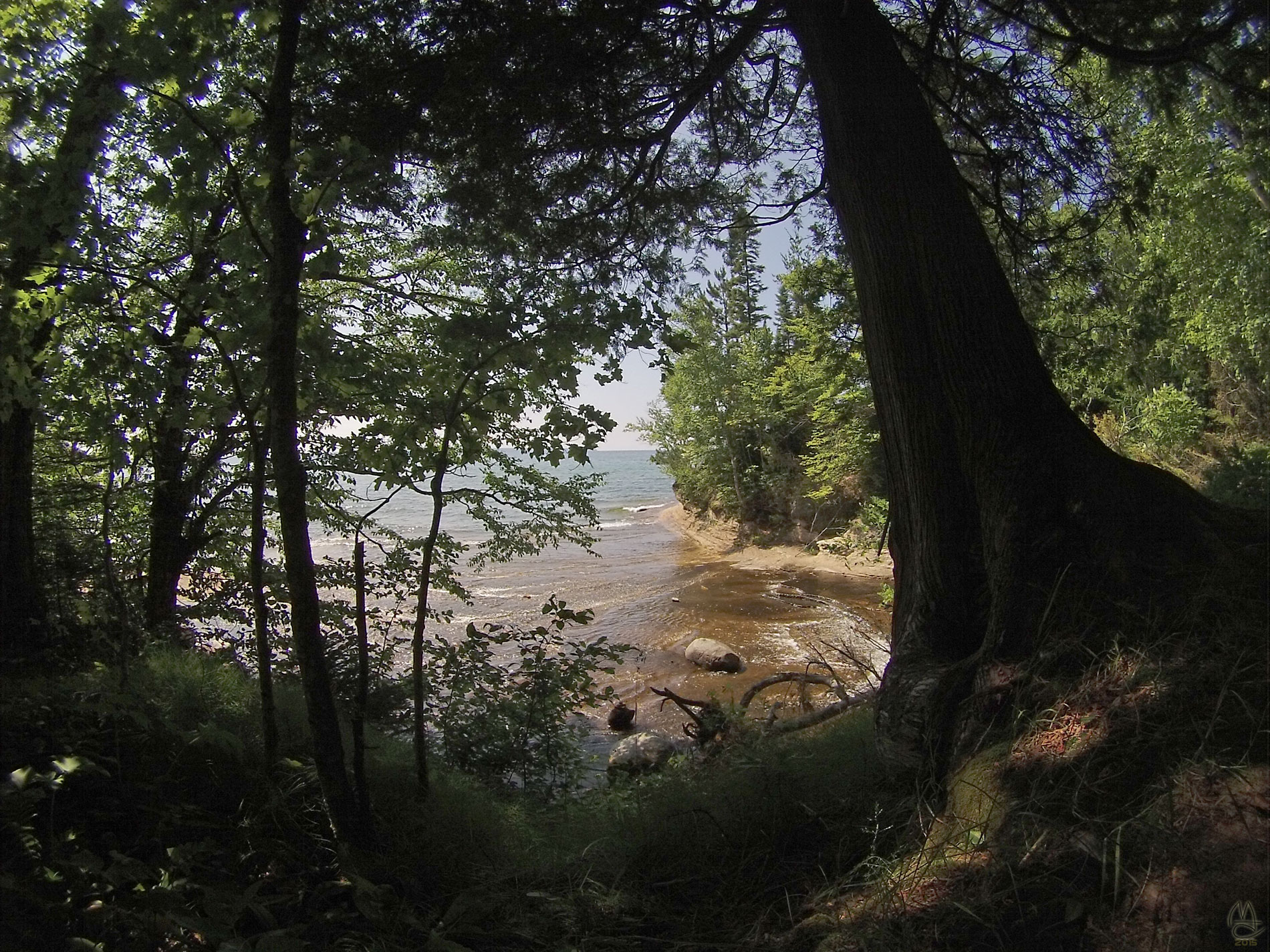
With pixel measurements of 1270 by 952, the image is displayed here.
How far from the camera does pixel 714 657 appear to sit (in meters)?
11.6

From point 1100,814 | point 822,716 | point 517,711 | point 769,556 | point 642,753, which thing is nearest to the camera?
point 1100,814

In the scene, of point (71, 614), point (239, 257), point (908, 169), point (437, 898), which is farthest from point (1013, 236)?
point (71, 614)

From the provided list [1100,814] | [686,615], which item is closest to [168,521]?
[1100,814]

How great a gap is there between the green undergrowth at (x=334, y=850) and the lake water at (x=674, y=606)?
12.1ft

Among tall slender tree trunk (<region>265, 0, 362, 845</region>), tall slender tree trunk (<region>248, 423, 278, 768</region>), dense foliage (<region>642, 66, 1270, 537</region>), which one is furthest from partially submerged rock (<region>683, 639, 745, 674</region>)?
tall slender tree trunk (<region>265, 0, 362, 845</region>)

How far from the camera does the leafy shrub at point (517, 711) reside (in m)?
4.78

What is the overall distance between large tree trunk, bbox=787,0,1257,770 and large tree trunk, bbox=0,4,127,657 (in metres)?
3.11

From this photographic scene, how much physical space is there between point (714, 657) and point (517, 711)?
7048mm

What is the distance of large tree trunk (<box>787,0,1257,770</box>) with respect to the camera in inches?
107

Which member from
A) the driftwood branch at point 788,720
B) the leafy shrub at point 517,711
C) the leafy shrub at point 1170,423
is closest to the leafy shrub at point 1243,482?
the driftwood branch at point 788,720

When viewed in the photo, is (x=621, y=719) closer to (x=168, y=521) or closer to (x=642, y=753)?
(x=642, y=753)

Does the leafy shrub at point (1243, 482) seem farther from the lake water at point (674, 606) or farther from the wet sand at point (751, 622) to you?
the lake water at point (674, 606)

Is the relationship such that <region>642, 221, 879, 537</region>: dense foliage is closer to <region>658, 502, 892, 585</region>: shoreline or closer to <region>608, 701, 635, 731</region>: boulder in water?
<region>658, 502, 892, 585</region>: shoreline

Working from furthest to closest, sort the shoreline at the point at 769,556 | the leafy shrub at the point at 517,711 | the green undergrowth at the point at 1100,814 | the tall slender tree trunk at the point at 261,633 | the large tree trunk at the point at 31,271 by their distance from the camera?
the shoreline at the point at 769,556
the leafy shrub at the point at 517,711
the tall slender tree trunk at the point at 261,633
the large tree trunk at the point at 31,271
the green undergrowth at the point at 1100,814
